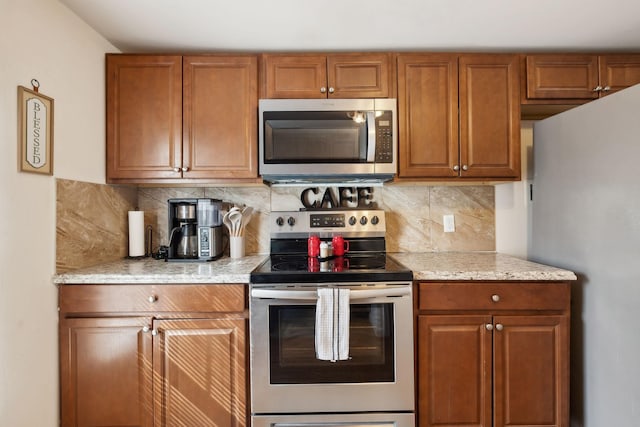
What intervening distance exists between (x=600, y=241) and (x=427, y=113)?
108 cm

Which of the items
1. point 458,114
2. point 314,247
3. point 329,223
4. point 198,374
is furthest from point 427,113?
point 198,374

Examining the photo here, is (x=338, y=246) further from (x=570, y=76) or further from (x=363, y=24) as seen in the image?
(x=570, y=76)

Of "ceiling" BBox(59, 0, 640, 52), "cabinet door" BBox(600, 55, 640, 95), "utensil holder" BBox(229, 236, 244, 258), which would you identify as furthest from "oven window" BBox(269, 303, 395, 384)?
"cabinet door" BBox(600, 55, 640, 95)

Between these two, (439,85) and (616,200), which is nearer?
(616,200)

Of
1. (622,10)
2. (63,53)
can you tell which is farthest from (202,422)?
(622,10)

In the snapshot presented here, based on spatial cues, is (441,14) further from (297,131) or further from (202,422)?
(202,422)

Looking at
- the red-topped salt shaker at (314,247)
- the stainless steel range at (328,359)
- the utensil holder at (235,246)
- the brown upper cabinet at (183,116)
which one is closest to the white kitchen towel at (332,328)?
the stainless steel range at (328,359)

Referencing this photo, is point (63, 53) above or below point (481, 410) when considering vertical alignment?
above

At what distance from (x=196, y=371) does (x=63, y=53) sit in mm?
1695

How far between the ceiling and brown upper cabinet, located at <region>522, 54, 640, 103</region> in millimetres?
64

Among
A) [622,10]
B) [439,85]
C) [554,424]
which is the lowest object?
[554,424]

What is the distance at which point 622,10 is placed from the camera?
5.30ft

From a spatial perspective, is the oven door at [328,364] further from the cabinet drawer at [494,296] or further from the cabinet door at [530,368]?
the cabinet door at [530,368]

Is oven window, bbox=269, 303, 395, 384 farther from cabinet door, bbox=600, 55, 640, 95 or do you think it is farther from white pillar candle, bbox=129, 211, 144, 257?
cabinet door, bbox=600, 55, 640, 95
